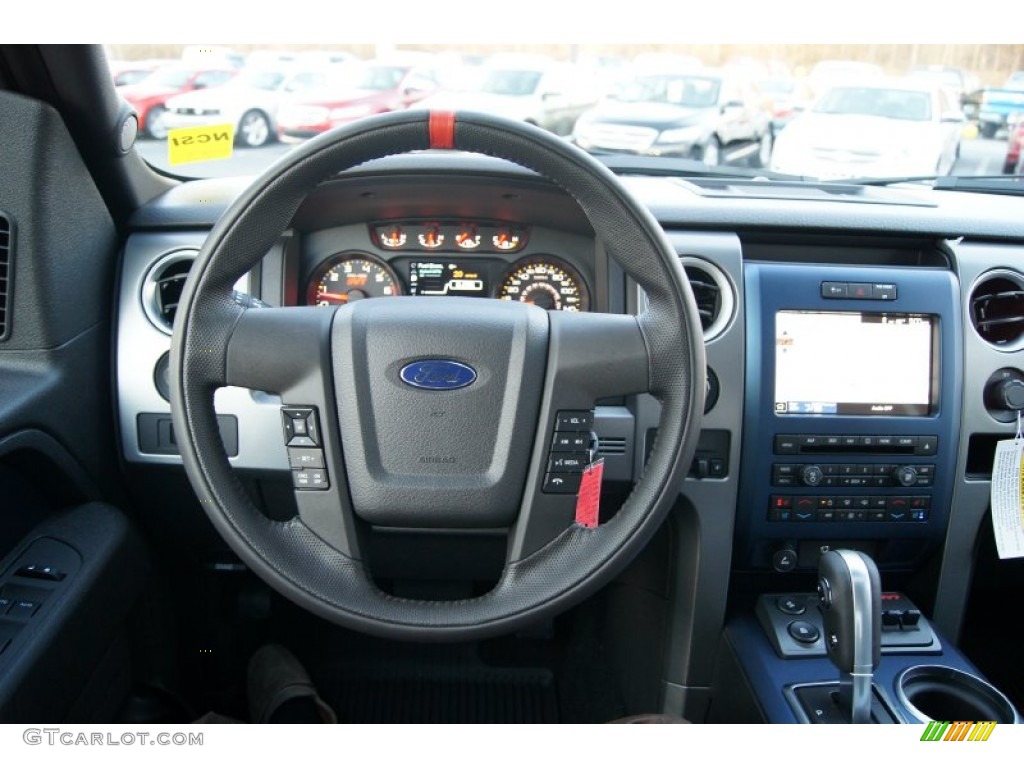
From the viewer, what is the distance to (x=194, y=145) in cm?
191

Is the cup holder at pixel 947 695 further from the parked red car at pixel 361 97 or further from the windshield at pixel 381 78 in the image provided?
the windshield at pixel 381 78

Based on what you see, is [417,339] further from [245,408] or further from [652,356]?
[245,408]

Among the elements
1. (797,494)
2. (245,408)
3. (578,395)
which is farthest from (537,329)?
(797,494)

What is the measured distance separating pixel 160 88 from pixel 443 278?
2.91 feet

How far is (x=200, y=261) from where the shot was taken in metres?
1.23

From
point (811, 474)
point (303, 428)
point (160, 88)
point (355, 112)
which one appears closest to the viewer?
point (303, 428)

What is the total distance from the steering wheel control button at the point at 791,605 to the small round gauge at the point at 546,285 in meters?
0.77

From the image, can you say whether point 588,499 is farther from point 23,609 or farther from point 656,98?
point 656,98

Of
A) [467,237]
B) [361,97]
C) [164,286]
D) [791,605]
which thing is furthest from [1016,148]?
[164,286]

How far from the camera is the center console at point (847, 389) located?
71.6 inches

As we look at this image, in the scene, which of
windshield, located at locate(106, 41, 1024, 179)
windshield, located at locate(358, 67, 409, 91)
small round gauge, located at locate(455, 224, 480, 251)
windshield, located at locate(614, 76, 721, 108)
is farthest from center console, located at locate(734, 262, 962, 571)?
windshield, located at locate(614, 76, 721, 108)

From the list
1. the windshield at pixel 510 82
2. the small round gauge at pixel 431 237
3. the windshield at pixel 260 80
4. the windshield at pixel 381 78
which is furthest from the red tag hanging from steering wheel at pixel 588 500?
the windshield at pixel 510 82

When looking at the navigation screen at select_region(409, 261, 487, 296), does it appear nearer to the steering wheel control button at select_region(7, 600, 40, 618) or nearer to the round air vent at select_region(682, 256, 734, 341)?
the round air vent at select_region(682, 256, 734, 341)

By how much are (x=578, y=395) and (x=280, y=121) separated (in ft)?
5.96
